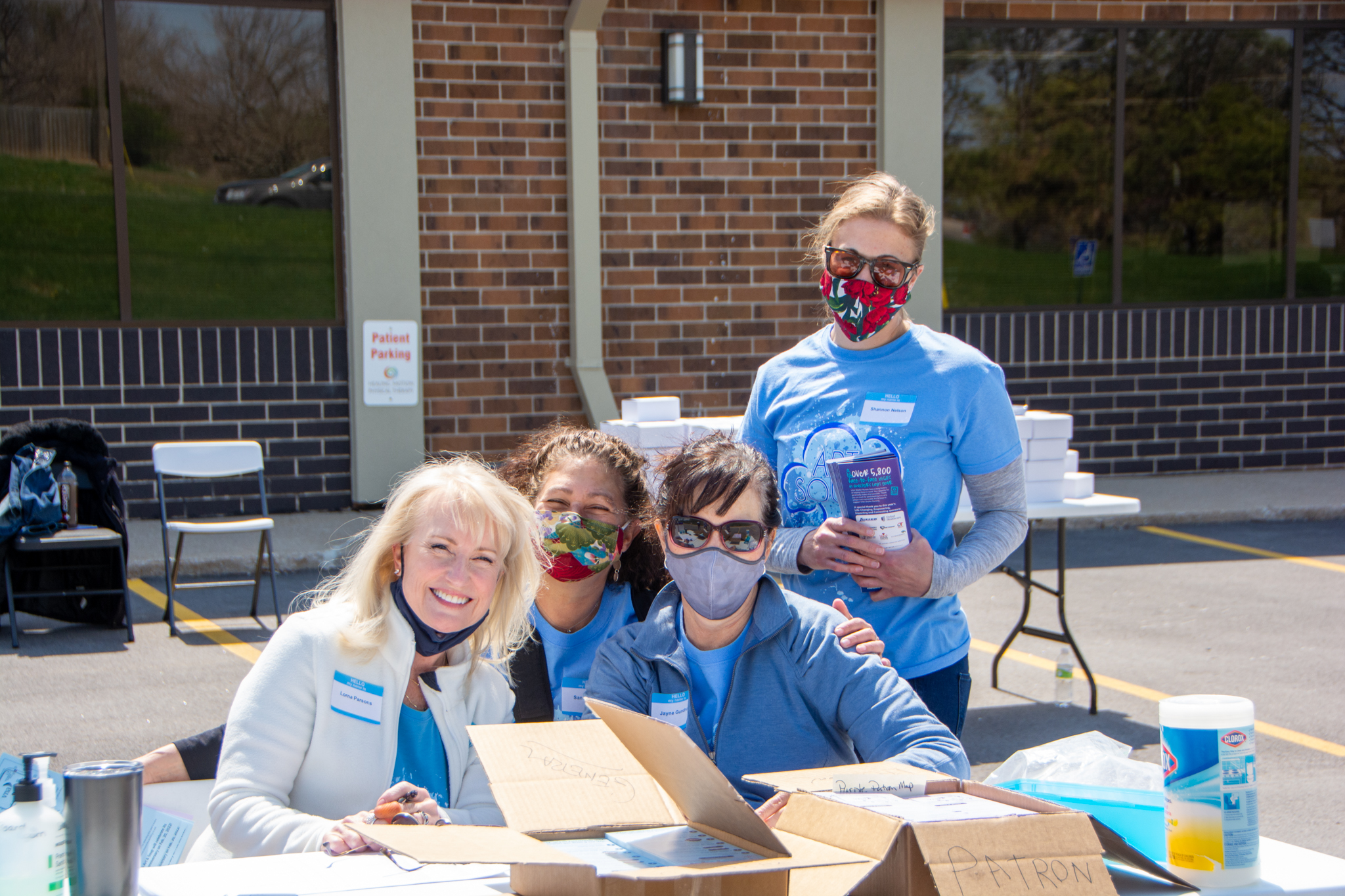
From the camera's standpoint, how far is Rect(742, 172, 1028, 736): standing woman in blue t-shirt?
113 inches

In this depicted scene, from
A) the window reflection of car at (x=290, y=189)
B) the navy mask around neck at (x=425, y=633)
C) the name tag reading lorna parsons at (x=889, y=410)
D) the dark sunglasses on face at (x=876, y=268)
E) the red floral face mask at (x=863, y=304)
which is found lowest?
the navy mask around neck at (x=425, y=633)

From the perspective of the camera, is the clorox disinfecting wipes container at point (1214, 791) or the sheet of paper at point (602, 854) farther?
the clorox disinfecting wipes container at point (1214, 791)

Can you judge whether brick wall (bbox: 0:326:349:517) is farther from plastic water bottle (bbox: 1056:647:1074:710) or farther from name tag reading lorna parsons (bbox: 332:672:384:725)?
name tag reading lorna parsons (bbox: 332:672:384:725)

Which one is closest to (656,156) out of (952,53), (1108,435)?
(952,53)

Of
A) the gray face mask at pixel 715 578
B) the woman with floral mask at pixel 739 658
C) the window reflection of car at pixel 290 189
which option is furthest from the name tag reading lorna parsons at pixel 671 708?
the window reflection of car at pixel 290 189

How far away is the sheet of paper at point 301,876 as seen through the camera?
6.14 ft

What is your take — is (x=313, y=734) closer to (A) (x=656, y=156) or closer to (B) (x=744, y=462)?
(B) (x=744, y=462)

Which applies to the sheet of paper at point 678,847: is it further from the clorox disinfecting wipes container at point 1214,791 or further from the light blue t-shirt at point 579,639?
the light blue t-shirt at point 579,639

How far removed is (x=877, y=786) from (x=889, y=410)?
1192 mm

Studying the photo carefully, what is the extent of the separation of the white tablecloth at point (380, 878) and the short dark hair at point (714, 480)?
2.91 ft

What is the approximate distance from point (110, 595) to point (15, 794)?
5745 millimetres

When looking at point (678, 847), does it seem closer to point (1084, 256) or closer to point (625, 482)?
point (625, 482)

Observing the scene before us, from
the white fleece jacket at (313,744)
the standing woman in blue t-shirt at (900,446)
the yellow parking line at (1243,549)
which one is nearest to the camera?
the white fleece jacket at (313,744)

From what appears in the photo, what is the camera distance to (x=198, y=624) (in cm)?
700
